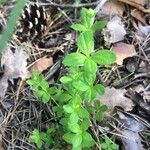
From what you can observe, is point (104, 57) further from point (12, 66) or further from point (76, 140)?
point (12, 66)

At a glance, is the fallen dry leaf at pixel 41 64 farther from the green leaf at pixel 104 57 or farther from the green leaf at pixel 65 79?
the green leaf at pixel 104 57

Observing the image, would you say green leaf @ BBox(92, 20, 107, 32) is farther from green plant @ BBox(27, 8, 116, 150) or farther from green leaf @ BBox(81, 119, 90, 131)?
green leaf @ BBox(81, 119, 90, 131)

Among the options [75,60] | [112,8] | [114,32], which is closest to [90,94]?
[75,60]

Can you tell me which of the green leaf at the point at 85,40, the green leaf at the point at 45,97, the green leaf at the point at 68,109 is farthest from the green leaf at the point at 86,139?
the green leaf at the point at 85,40

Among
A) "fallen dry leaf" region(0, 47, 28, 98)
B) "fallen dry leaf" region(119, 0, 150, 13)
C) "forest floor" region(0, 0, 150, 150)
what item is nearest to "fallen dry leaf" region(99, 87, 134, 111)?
"forest floor" region(0, 0, 150, 150)

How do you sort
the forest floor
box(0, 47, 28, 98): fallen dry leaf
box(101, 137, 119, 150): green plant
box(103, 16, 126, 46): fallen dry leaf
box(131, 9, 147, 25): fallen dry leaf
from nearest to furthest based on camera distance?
box(101, 137, 119, 150): green plant
the forest floor
box(0, 47, 28, 98): fallen dry leaf
box(103, 16, 126, 46): fallen dry leaf
box(131, 9, 147, 25): fallen dry leaf
